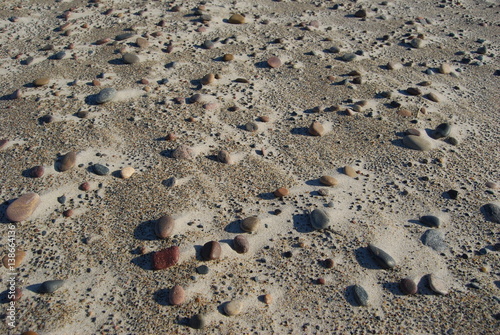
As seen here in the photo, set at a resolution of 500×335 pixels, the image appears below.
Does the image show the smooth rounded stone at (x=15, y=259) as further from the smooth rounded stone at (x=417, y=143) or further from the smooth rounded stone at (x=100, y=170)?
the smooth rounded stone at (x=417, y=143)

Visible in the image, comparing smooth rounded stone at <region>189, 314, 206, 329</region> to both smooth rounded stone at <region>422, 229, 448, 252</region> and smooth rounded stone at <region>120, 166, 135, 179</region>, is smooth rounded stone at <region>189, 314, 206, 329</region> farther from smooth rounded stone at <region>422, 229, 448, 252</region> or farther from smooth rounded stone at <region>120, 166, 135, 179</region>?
smooth rounded stone at <region>422, 229, 448, 252</region>

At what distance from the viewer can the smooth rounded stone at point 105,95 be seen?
10.3 feet

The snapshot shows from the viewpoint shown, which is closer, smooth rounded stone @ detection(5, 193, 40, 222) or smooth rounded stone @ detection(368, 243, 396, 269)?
smooth rounded stone @ detection(368, 243, 396, 269)

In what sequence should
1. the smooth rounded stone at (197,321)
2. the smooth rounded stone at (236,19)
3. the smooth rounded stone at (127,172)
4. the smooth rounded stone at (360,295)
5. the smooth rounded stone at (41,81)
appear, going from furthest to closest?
the smooth rounded stone at (236,19) → the smooth rounded stone at (41,81) → the smooth rounded stone at (127,172) → the smooth rounded stone at (360,295) → the smooth rounded stone at (197,321)

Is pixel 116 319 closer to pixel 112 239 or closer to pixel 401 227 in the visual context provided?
pixel 112 239

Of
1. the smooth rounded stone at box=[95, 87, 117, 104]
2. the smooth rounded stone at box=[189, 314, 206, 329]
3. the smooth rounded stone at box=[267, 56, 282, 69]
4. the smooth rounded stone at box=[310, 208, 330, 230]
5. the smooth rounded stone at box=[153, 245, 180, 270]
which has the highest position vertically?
the smooth rounded stone at box=[267, 56, 282, 69]

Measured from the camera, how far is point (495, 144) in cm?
298

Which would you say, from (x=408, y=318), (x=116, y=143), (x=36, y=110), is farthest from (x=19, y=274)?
(x=408, y=318)

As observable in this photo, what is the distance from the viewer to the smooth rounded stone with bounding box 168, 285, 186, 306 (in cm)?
197

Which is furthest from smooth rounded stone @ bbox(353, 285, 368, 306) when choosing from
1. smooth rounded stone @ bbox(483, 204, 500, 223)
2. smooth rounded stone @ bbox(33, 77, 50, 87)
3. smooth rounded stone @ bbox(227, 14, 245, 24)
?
smooth rounded stone @ bbox(227, 14, 245, 24)

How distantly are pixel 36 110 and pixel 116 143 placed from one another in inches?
29.9

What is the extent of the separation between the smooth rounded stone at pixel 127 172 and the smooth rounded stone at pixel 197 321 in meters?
1.04

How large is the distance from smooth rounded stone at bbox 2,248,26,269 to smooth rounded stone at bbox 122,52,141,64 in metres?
1.92

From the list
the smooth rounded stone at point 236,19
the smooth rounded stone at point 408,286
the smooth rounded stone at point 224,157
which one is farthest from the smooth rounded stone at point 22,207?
the smooth rounded stone at point 236,19
